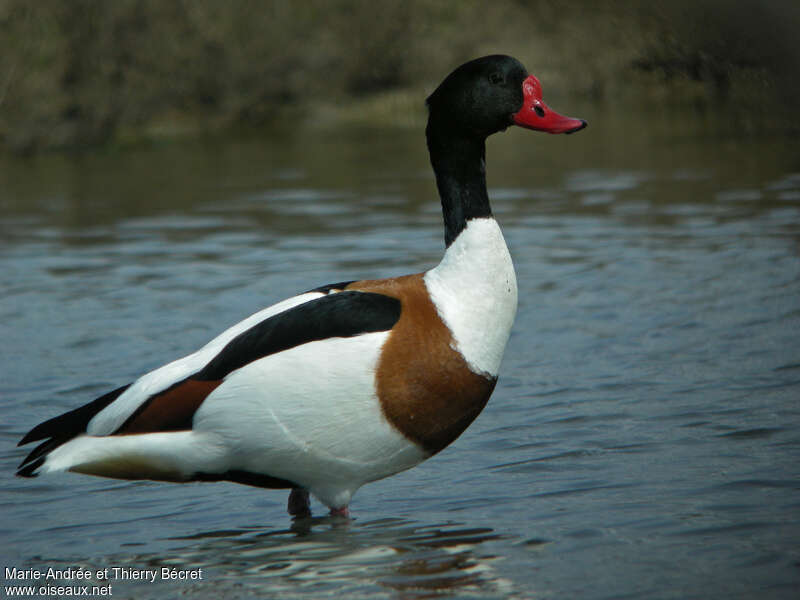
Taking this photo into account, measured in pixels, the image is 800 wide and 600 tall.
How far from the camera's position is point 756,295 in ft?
26.7

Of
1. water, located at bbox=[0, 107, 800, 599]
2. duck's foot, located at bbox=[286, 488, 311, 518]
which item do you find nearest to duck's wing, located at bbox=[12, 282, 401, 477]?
water, located at bbox=[0, 107, 800, 599]

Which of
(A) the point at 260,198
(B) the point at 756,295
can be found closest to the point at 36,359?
(B) the point at 756,295

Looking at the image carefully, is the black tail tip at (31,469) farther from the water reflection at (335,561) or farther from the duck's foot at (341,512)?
the duck's foot at (341,512)

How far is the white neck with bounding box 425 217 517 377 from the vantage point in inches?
175

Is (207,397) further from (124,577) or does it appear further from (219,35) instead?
(219,35)

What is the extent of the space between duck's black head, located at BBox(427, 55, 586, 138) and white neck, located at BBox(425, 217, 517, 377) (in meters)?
0.39

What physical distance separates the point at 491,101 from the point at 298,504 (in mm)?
1700

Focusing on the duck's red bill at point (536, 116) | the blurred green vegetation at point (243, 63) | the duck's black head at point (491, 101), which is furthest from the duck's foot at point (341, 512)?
the blurred green vegetation at point (243, 63)

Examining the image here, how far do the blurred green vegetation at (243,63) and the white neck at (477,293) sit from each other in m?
11.9

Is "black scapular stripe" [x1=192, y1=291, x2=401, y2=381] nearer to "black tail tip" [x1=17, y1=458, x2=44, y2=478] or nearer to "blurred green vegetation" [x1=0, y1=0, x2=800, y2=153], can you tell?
"black tail tip" [x1=17, y1=458, x2=44, y2=478]

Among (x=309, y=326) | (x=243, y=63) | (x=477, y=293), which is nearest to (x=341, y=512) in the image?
(x=309, y=326)

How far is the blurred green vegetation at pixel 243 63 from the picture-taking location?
1981cm

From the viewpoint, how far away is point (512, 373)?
693cm

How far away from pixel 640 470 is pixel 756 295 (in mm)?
3333
